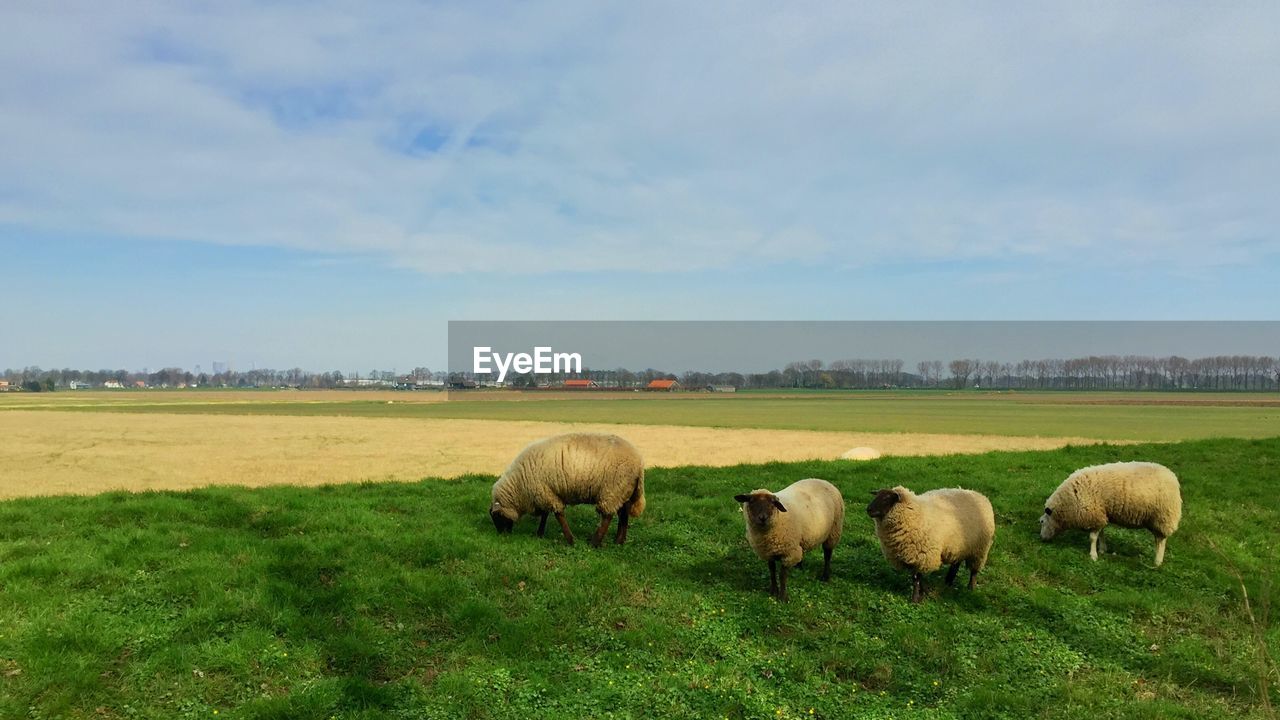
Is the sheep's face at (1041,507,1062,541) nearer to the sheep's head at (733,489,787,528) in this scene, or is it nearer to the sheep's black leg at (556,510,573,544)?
the sheep's head at (733,489,787,528)

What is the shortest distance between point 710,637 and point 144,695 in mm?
6197

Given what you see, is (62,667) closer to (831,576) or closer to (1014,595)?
(831,576)

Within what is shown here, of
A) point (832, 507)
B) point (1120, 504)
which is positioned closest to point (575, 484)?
point (832, 507)

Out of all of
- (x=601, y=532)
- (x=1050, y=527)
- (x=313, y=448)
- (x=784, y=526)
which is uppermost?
(x=784, y=526)

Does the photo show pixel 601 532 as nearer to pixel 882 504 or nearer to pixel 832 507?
pixel 832 507

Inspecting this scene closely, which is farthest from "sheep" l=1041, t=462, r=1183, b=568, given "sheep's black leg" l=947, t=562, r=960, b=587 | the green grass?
"sheep's black leg" l=947, t=562, r=960, b=587

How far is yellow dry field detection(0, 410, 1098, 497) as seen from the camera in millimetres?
27062

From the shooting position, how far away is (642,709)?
24.0ft

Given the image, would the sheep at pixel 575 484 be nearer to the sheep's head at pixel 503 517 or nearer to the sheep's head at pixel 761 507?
the sheep's head at pixel 503 517

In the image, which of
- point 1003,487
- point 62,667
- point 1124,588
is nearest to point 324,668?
point 62,667

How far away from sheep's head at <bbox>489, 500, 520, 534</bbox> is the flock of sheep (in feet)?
0.06

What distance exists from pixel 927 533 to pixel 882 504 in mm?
804

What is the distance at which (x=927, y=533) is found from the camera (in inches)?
405

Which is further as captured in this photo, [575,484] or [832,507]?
[575,484]
